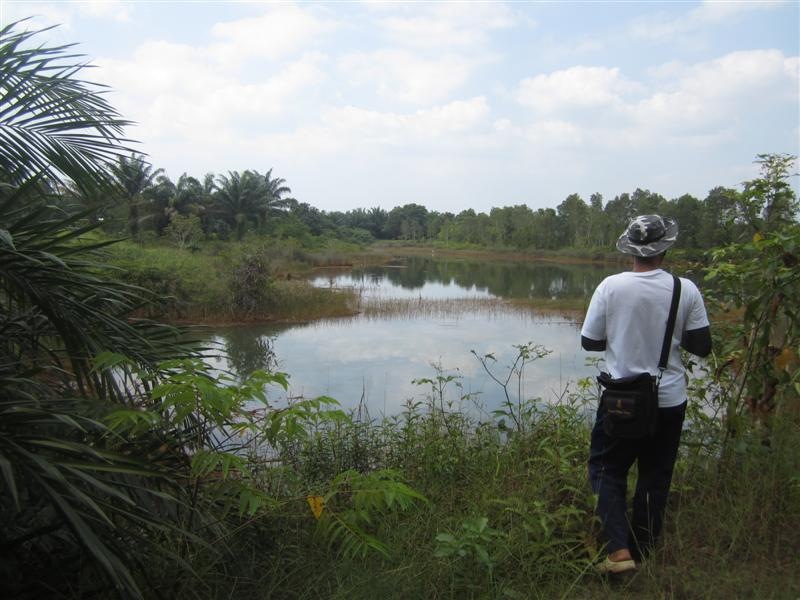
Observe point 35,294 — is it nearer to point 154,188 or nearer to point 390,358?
point 390,358

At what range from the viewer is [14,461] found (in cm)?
120

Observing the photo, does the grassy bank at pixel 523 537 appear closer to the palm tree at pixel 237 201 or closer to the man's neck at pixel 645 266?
the man's neck at pixel 645 266

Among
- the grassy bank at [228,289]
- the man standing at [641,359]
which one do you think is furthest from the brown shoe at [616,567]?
the grassy bank at [228,289]

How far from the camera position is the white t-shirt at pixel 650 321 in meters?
1.98

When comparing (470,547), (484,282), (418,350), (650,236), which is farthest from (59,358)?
(484,282)

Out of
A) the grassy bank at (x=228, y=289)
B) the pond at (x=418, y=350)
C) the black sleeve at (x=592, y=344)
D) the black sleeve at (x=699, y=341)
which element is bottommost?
the pond at (x=418, y=350)

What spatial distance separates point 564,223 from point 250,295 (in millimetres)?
36559

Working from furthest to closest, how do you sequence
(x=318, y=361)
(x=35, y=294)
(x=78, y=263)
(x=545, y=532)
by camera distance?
1. (x=318, y=361)
2. (x=545, y=532)
3. (x=78, y=263)
4. (x=35, y=294)

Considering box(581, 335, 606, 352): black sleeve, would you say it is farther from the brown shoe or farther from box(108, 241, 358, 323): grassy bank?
box(108, 241, 358, 323): grassy bank

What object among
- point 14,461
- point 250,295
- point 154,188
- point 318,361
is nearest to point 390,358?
point 318,361

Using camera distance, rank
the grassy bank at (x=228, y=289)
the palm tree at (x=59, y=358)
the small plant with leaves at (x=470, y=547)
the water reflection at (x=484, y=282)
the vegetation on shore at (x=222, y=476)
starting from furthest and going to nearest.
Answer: the water reflection at (x=484, y=282), the grassy bank at (x=228, y=289), the small plant with leaves at (x=470, y=547), the vegetation on shore at (x=222, y=476), the palm tree at (x=59, y=358)

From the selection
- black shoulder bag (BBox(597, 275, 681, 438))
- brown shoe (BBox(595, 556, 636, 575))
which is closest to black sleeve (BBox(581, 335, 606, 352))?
black shoulder bag (BBox(597, 275, 681, 438))

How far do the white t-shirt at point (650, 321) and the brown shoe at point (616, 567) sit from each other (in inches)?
20.7

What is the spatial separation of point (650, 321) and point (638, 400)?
268 mm
